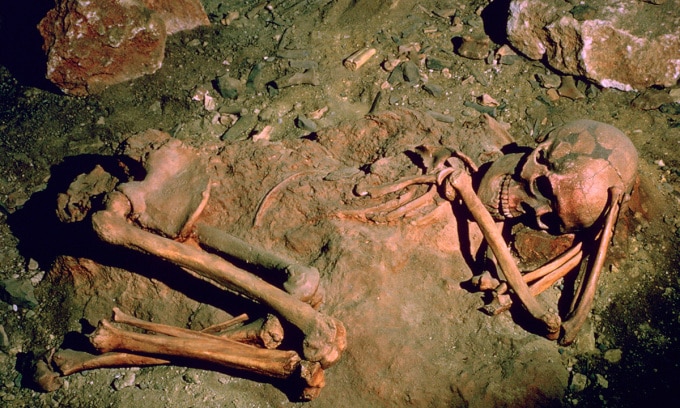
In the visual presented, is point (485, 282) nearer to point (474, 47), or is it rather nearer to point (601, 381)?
point (601, 381)

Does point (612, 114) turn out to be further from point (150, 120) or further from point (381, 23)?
point (150, 120)

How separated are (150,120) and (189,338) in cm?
286

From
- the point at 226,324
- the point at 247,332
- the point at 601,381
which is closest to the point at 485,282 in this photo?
the point at 601,381

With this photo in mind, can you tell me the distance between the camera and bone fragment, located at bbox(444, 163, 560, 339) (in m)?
2.48

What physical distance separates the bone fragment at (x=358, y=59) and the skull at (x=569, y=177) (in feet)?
7.81

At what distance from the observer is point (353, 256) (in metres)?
2.70

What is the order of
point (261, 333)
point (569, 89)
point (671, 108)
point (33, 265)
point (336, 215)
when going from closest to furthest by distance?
point (261, 333) → point (336, 215) → point (33, 265) → point (671, 108) → point (569, 89)

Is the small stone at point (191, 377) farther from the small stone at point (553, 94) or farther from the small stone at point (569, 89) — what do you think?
the small stone at point (569, 89)

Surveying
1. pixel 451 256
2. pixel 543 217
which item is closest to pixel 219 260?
pixel 451 256

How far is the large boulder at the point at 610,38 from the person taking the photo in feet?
12.7

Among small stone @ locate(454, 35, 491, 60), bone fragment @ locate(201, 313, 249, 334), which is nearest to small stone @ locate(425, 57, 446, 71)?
small stone @ locate(454, 35, 491, 60)

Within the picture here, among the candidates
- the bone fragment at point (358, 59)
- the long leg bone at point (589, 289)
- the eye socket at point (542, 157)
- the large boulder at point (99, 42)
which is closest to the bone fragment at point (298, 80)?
the bone fragment at point (358, 59)

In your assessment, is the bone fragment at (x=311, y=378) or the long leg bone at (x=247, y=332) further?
the long leg bone at (x=247, y=332)

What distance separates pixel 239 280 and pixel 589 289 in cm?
206
